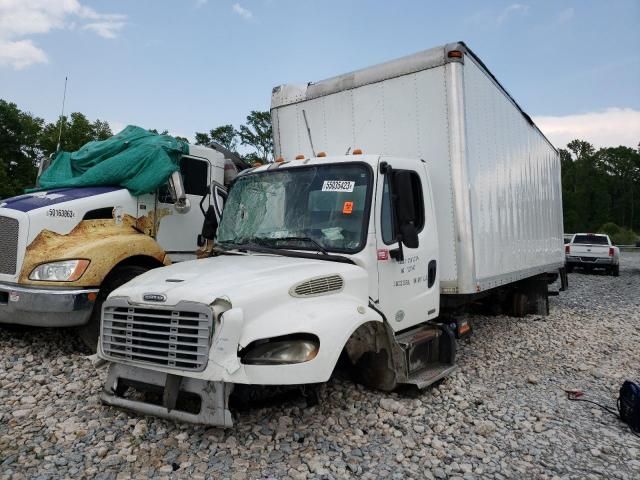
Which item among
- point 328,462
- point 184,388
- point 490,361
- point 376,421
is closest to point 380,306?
point 376,421

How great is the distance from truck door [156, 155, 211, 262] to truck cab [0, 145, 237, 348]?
0.05ft

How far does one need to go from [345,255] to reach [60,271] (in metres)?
3.26

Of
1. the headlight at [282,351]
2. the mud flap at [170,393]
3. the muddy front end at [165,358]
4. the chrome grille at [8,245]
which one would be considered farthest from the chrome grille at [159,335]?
the chrome grille at [8,245]

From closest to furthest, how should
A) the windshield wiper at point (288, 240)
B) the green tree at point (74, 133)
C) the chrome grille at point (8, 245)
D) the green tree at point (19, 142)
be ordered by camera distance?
the windshield wiper at point (288, 240) → the chrome grille at point (8, 245) → the green tree at point (74, 133) → the green tree at point (19, 142)

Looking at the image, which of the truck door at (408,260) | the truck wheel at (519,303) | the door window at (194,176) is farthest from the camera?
the truck wheel at (519,303)

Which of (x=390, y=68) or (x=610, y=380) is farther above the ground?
(x=390, y=68)

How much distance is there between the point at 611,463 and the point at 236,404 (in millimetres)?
2927

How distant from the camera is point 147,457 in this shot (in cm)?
343

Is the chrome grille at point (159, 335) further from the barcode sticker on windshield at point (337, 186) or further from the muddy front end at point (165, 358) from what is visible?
the barcode sticker on windshield at point (337, 186)

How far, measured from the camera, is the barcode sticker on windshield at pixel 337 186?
4.40 m

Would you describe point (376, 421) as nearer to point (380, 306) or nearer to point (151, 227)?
point (380, 306)

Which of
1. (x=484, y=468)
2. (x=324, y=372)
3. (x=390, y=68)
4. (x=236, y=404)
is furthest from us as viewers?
(x=390, y=68)

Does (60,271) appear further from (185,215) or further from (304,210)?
(304,210)

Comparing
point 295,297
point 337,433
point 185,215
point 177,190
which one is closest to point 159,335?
point 295,297
